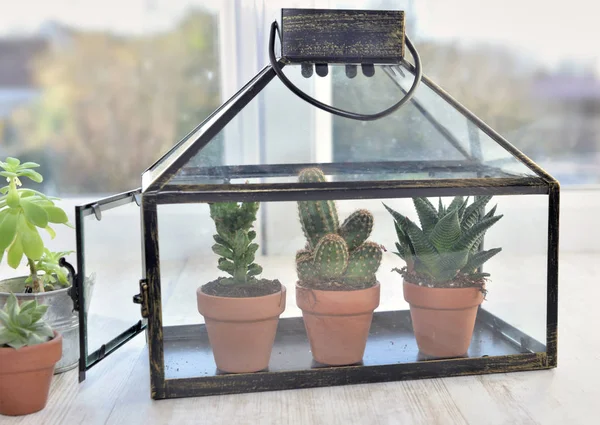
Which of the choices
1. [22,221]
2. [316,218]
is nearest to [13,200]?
[22,221]

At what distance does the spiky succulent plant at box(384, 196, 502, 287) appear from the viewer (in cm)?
126

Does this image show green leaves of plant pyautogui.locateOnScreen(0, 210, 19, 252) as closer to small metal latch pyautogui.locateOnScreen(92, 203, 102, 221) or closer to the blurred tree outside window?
small metal latch pyautogui.locateOnScreen(92, 203, 102, 221)

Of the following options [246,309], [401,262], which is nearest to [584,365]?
[401,262]

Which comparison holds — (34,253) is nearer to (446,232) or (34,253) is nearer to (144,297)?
(144,297)

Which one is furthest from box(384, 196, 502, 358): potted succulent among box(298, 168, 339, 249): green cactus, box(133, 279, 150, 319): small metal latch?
box(133, 279, 150, 319): small metal latch

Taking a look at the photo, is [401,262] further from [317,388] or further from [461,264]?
[317,388]

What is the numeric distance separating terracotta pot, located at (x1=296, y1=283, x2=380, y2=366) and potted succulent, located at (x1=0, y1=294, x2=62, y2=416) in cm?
44

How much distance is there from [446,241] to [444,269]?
6 centimetres

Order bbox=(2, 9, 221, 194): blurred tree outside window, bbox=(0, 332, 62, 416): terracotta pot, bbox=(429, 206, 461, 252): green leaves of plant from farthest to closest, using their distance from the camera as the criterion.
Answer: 1. bbox=(2, 9, 221, 194): blurred tree outside window
2. bbox=(429, 206, 461, 252): green leaves of plant
3. bbox=(0, 332, 62, 416): terracotta pot

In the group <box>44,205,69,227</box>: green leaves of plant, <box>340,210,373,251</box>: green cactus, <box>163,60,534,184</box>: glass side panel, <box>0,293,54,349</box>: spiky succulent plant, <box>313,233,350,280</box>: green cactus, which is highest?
<box>163,60,534,184</box>: glass side panel

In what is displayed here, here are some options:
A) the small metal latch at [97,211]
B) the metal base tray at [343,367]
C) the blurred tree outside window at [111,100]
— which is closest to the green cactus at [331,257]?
the metal base tray at [343,367]

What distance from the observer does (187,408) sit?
1189 mm

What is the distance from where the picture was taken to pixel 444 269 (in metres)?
1.29

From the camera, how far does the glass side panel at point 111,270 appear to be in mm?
1276
